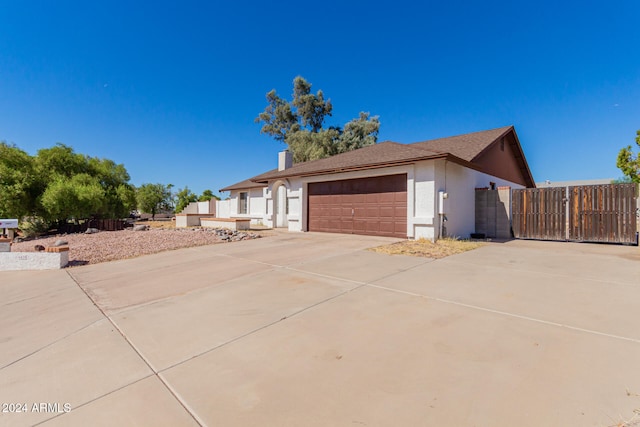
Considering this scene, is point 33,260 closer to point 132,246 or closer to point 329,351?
point 132,246

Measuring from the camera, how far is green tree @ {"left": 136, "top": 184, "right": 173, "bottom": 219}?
31.6 m

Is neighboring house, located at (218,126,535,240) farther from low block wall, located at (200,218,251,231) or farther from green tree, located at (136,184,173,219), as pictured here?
green tree, located at (136,184,173,219)

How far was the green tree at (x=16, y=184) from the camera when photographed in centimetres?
1437

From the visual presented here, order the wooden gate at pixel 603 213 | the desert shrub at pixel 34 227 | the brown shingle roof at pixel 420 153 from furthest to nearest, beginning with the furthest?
the desert shrub at pixel 34 227 < the brown shingle roof at pixel 420 153 < the wooden gate at pixel 603 213

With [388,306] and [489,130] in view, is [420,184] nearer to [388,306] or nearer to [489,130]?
[388,306]

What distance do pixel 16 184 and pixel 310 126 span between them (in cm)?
2678

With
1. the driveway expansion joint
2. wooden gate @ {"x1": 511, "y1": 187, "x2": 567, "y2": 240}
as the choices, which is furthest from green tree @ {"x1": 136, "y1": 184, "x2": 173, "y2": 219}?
wooden gate @ {"x1": 511, "y1": 187, "x2": 567, "y2": 240}

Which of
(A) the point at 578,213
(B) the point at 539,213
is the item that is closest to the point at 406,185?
(B) the point at 539,213

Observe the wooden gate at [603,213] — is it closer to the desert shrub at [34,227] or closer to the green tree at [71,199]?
the green tree at [71,199]

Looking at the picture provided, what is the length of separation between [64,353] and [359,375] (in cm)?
300

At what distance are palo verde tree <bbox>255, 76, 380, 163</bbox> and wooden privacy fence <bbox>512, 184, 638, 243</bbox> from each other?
19.8m

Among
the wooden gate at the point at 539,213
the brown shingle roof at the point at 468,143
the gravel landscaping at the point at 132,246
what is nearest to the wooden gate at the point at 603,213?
the wooden gate at the point at 539,213

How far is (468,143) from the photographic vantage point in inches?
538

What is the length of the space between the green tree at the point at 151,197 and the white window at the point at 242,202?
1566 cm
